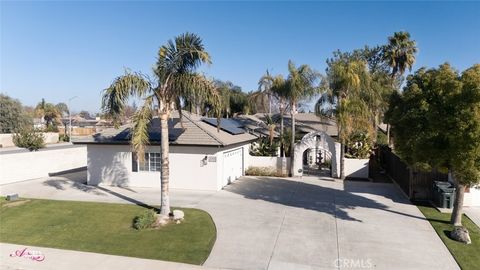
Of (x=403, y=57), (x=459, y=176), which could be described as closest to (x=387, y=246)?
(x=459, y=176)

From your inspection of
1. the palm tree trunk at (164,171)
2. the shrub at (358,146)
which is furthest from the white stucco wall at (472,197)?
the palm tree trunk at (164,171)

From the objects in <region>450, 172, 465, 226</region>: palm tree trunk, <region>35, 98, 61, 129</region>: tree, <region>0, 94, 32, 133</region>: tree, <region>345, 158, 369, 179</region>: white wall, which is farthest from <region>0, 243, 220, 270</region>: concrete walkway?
<region>35, 98, 61, 129</region>: tree

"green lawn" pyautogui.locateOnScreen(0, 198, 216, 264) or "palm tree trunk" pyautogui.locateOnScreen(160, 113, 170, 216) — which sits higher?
"palm tree trunk" pyautogui.locateOnScreen(160, 113, 170, 216)

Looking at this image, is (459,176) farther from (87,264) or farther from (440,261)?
(87,264)

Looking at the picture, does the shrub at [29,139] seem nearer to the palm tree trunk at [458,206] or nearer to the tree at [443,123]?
the tree at [443,123]

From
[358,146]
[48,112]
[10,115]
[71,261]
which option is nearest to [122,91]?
[71,261]

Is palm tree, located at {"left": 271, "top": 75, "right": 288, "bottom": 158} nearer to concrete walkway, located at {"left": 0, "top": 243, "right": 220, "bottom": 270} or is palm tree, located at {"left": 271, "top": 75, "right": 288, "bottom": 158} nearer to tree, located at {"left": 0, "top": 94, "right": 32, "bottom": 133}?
concrete walkway, located at {"left": 0, "top": 243, "right": 220, "bottom": 270}

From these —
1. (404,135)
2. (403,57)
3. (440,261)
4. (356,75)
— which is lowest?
(440,261)
